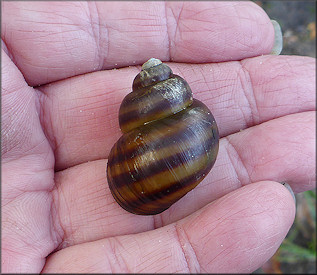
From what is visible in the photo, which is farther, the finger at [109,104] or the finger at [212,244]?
the finger at [109,104]

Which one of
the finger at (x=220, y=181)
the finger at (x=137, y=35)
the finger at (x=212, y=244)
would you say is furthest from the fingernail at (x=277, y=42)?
the finger at (x=212, y=244)

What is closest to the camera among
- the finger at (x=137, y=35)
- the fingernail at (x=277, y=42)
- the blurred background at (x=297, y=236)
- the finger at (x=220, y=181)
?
the finger at (x=220, y=181)

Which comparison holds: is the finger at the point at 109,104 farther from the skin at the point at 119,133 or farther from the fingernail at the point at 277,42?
the fingernail at the point at 277,42

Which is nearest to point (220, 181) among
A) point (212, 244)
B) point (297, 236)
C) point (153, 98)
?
point (212, 244)

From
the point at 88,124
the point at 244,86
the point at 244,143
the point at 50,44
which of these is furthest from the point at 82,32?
the point at 244,143

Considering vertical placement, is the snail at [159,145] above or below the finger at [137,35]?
below

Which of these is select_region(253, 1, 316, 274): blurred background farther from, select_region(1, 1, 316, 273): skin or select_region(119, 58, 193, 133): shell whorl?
select_region(119, 58, 193, 133): shell whorl
